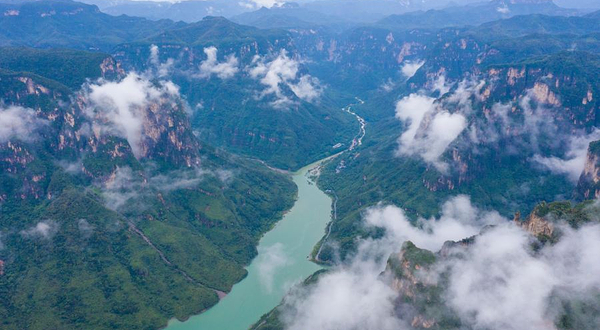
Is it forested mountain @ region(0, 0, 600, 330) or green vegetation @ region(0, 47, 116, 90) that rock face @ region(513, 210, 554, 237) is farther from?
green vegetation @ region(0, 47, 116, 90)

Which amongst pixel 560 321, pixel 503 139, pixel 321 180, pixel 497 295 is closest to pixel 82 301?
pixel 497 295

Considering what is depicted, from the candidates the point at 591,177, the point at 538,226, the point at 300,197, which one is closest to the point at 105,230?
the point at 300,197

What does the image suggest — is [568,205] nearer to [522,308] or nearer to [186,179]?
[522,308]

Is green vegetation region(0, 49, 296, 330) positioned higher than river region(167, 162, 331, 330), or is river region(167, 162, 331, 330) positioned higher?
green vegetation region(0, 49, 296, 330)

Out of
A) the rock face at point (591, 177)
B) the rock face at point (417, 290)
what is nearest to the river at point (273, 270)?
the rock face at point (417, 290)

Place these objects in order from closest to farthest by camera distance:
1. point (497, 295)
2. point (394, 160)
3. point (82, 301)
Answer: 1. point (497, 295)
2. point (82, 301)
3. point (394, 160)

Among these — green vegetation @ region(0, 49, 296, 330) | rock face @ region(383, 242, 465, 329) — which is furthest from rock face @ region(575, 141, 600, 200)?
green vegetation @ region(0, 49, 296, 330)
